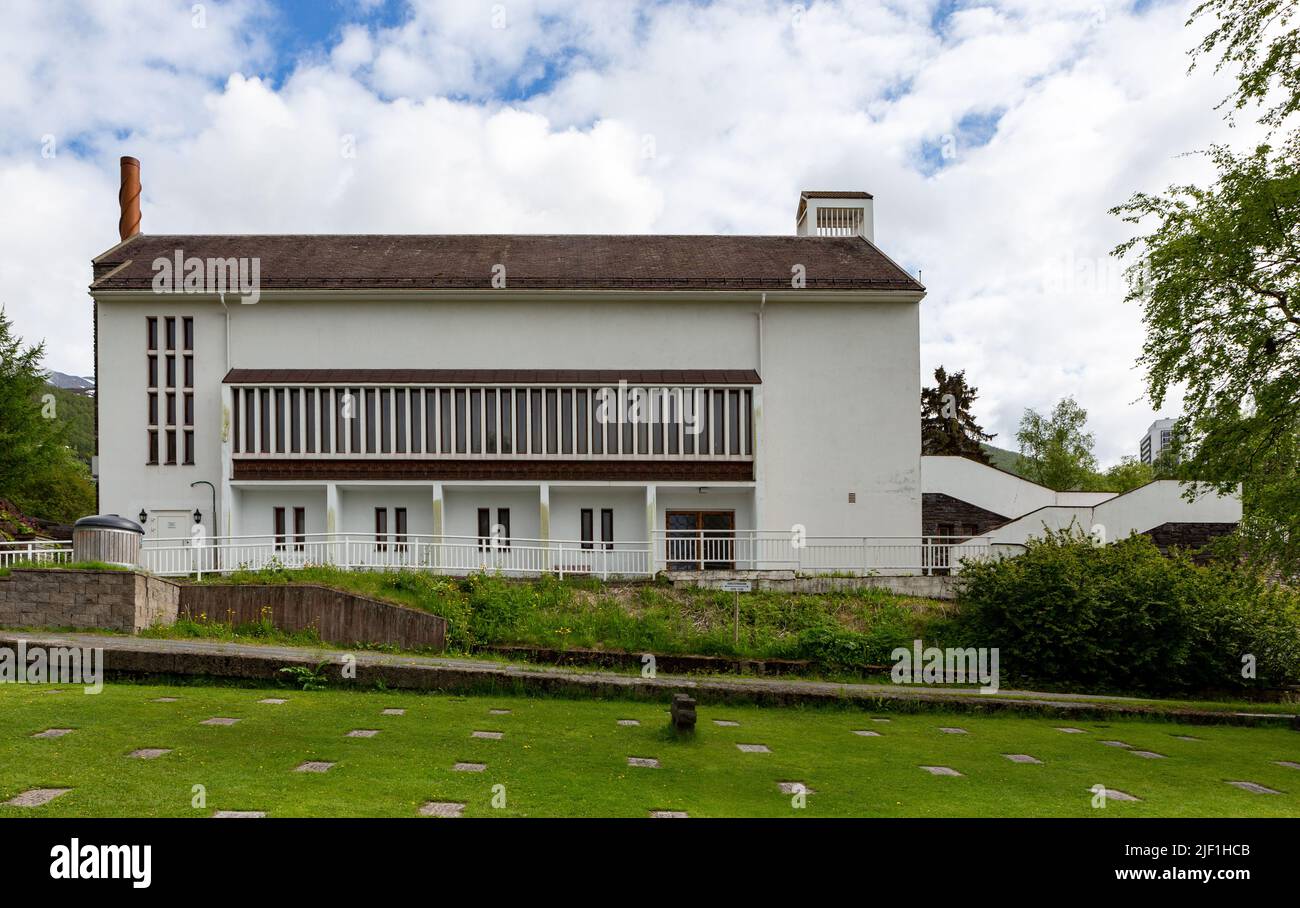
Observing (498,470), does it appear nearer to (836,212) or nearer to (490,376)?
(490,376)

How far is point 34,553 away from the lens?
1803cm

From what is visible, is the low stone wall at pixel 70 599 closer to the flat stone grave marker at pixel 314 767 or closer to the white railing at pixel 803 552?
the flat stone grave marker at pixel 314 767

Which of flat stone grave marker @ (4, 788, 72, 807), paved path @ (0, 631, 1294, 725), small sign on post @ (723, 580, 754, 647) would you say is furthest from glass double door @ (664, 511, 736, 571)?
flat stone grave marker @ (4, 788, 72, 807)

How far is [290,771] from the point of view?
7.85m

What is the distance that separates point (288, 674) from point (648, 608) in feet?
27.8

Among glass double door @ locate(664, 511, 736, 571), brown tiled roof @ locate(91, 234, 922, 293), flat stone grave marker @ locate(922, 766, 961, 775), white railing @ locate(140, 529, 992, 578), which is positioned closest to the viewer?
flat stone grave marker @ locate(922, 766, 961, 775)

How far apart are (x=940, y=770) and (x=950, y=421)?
42242 mm

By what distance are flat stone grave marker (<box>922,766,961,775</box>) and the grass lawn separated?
0.17m

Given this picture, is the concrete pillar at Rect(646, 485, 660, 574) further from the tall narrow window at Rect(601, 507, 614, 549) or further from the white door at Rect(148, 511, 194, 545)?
the white door at Rect(148, 511, 194, 545)

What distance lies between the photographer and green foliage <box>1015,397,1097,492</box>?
54.1 metres

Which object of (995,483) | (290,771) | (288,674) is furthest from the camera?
(995,483)

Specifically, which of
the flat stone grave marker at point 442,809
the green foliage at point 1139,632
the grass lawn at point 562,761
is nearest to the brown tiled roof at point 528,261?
the green foliage at point 1139,632
